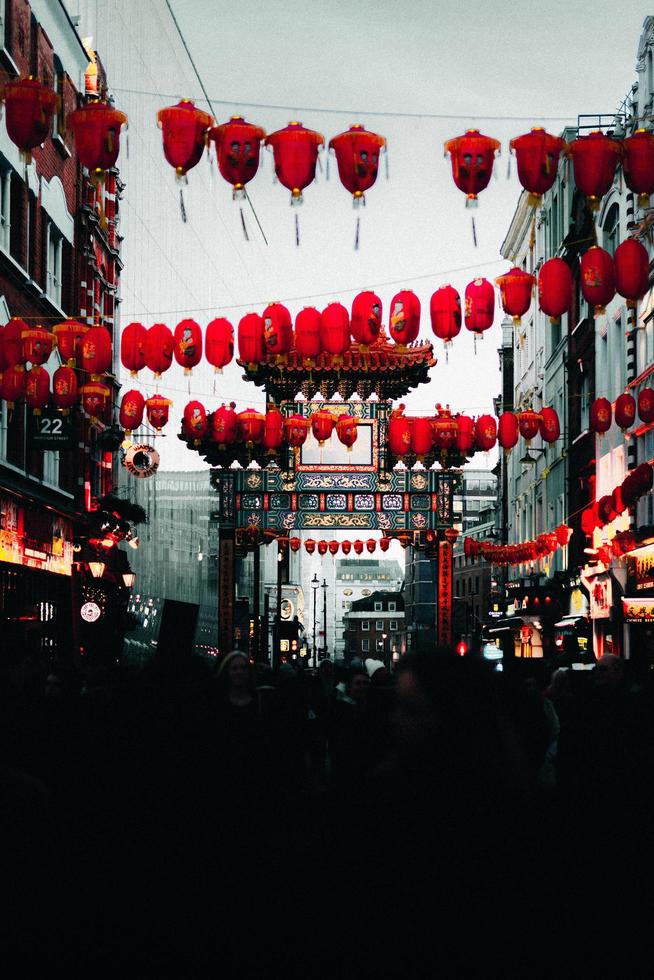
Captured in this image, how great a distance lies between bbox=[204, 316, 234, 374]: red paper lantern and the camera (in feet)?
76.5

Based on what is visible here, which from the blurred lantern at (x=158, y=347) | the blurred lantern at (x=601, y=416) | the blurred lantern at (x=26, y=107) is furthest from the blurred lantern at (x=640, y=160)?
the blurred lantern at (x=601, y=416)

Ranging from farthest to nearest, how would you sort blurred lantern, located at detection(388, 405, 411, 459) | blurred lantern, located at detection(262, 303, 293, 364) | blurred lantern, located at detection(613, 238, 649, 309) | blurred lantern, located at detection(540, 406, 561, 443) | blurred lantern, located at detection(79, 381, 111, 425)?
blurred lantern, located at detection(388, 405, 411, 459) → blurred lantern, located at detection(540, 406, 561, 443) → blurred lantern, located at detection(79, 381, 111, 425) → blurred lantern, located at detection(262, 303, 293, 364) → blurred lantern, located at detection(613, 238, 649, 309)

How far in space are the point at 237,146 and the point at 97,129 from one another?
66.8 inches

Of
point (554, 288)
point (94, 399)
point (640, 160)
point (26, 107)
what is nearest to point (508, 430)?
point (94, 399)

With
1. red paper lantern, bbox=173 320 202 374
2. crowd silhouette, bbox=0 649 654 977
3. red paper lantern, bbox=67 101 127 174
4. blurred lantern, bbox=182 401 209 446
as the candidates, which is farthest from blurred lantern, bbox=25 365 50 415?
crowd silhouette, bbox=0 649 654 977

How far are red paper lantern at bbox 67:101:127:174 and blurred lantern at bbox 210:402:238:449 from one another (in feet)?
60.6

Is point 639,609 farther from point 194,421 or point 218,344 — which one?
point 194,421

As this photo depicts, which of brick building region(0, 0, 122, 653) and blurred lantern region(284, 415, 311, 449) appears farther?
blurred lantern region(284, 415, 311, 449)

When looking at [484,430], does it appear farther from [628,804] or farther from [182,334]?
[628,804]

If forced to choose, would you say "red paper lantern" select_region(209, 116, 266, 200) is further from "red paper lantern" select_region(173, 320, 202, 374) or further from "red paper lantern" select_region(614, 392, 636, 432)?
"red paper lantern" select_region(614, 392, 636, 432)

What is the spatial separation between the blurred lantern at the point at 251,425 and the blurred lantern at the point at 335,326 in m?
11.6

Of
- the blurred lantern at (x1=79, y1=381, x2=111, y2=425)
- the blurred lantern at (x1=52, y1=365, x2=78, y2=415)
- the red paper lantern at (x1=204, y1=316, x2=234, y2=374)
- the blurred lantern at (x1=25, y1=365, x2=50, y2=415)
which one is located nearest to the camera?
the red paper lantern at (x1=204, y1=316, x2=234, y2=374)

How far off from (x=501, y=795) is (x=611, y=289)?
49.1ft

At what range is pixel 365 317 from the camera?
22.6 meters
